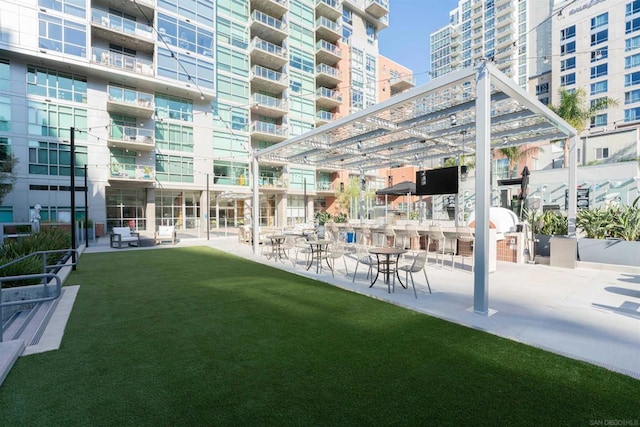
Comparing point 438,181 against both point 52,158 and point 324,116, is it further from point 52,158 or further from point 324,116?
point 324,116

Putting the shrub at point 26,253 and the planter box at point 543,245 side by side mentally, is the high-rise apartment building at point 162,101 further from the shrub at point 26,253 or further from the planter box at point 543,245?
the planter box at point 543,245

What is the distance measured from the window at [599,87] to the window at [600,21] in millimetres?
7577

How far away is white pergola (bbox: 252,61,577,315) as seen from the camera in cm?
498

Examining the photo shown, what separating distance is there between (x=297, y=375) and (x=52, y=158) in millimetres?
25725

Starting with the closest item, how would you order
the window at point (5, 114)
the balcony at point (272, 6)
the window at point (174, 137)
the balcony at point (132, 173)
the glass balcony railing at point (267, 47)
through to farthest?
the window at point (5, 114)
the balcony at point (132, 173)
the window at point (174, 137)
the glass balcony railing at point (267, 47)
the balcony at point (272, 6)

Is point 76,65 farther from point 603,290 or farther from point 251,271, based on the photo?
point 603,290

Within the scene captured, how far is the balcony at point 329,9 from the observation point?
34.8 metres

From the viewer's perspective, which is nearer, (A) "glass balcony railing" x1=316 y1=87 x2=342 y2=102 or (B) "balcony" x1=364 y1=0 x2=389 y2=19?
(A) "glass balcony railing" x1=316 y1=87 x2=342 y2=102

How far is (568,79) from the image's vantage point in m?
46.1

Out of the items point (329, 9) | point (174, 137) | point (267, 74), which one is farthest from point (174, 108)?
point (329, 9)

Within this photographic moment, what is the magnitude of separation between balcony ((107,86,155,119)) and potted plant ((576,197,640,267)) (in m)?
26.4

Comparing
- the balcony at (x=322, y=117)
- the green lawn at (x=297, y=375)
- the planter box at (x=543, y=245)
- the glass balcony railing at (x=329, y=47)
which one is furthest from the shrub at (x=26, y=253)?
the glass balcony railing at (x=329, y=47)

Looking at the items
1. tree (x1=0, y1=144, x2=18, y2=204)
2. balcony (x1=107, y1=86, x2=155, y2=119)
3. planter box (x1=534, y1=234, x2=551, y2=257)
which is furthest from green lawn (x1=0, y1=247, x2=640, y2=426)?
balcony (x1=107, y1=86, x2=155, y2=119)

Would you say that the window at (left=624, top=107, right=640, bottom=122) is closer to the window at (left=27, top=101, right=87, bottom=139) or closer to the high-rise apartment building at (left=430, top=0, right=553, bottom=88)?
the high-rise apartment building at (left=430, top=0, right=553, bottom=88)
